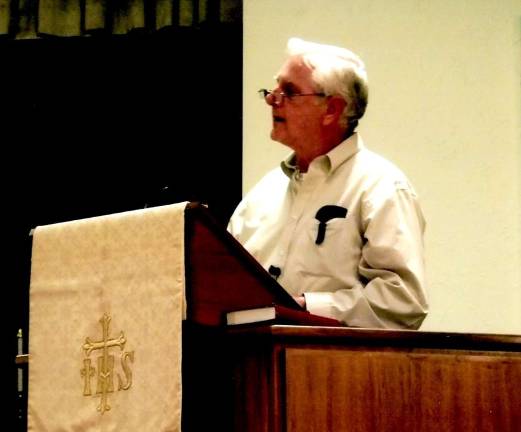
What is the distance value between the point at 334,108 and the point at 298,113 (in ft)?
0.29

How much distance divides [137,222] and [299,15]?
1830 millimetres

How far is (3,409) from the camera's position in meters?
3.61

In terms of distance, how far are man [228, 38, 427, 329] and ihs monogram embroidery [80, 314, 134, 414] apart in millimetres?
440

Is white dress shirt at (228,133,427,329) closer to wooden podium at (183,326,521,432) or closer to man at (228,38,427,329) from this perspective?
man at (228,38,427,329)

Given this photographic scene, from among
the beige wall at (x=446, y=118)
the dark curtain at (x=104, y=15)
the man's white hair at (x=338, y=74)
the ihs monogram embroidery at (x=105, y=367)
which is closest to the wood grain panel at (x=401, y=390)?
the ihs monogram embroidery at (x=105, y=367)

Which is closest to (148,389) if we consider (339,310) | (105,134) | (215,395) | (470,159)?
(215,395)

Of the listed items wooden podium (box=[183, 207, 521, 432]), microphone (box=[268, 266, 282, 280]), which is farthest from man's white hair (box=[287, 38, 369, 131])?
wooden podium (box=[183, 207, 521, 432])

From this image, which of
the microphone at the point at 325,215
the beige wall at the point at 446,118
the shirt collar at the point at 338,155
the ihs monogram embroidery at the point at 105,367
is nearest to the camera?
the ihs monogram embroidery at the point at 105,367

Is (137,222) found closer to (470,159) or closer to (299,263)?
(299,263)

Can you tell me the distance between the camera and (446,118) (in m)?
3.04

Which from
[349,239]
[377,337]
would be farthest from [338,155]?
[377,337]

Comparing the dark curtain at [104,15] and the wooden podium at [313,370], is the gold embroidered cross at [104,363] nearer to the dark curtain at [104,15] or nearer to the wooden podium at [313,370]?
the wooden podium at [313,370]

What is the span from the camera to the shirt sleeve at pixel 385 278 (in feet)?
6.08

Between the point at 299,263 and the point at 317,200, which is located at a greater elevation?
the point at 317,200
